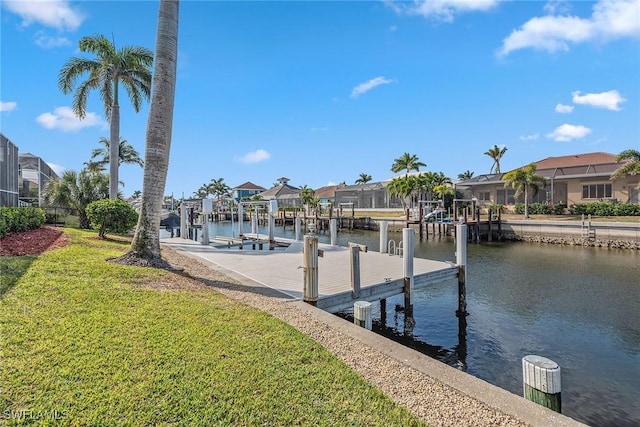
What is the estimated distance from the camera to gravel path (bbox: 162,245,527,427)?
3328 millimetres

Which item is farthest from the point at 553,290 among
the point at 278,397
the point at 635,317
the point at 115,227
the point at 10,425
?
the point at 115,227

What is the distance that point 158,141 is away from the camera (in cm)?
891

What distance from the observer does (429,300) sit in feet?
40.1

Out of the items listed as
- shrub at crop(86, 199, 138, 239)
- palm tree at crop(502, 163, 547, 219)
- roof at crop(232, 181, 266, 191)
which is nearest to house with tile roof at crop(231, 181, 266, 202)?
roof at crop(232, 181, 266, 191)

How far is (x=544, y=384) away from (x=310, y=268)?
4118 mm

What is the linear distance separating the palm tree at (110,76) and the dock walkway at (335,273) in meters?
10.7

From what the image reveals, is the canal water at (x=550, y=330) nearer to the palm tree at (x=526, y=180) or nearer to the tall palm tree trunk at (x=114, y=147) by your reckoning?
the tall palm tree trunk at (x=114, y=147)

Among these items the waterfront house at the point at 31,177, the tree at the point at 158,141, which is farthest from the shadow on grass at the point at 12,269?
the waterfront house at the point at 31,177

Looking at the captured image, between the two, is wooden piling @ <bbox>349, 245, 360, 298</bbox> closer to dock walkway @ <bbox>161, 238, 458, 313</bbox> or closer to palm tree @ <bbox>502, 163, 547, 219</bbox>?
dock walkway @ <bbox>161, 238, 458, 313</bbox>

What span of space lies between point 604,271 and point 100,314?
70.2 ft

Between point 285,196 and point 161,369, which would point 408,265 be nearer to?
point 161,369

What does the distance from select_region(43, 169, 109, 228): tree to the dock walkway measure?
1132 centimetres

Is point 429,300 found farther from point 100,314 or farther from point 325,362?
point 100,314

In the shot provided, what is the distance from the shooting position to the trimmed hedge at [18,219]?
11094mm
